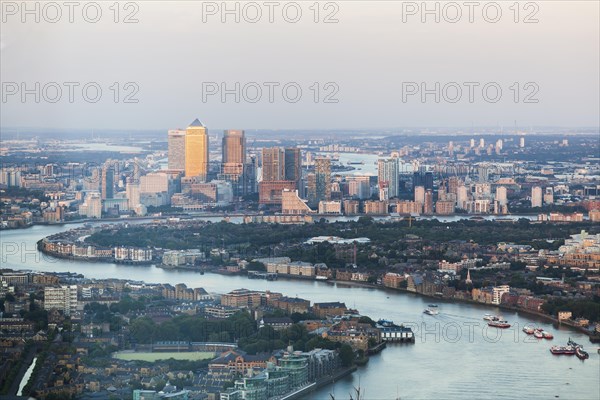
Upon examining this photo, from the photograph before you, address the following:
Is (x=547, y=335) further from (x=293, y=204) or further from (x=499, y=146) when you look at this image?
(x=499, y=146)

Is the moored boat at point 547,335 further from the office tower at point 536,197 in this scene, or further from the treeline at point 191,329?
the office tower at point 536,197

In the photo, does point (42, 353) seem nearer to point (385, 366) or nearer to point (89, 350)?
Result: point (89, 350)

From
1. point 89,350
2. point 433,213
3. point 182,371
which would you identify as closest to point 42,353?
point 89,350

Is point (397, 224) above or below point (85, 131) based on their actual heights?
below

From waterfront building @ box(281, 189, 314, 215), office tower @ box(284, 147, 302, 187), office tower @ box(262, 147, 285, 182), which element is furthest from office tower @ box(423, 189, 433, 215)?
office tower @ box(262, 147, 285, 182)

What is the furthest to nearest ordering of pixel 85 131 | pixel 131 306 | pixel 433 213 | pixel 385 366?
1. pixel 433 213
2. pixel 85 131
3. pixel 131 306
4. pixel 385 366

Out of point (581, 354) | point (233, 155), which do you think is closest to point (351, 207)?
point (233, 155)

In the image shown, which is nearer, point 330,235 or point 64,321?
point 64,321
